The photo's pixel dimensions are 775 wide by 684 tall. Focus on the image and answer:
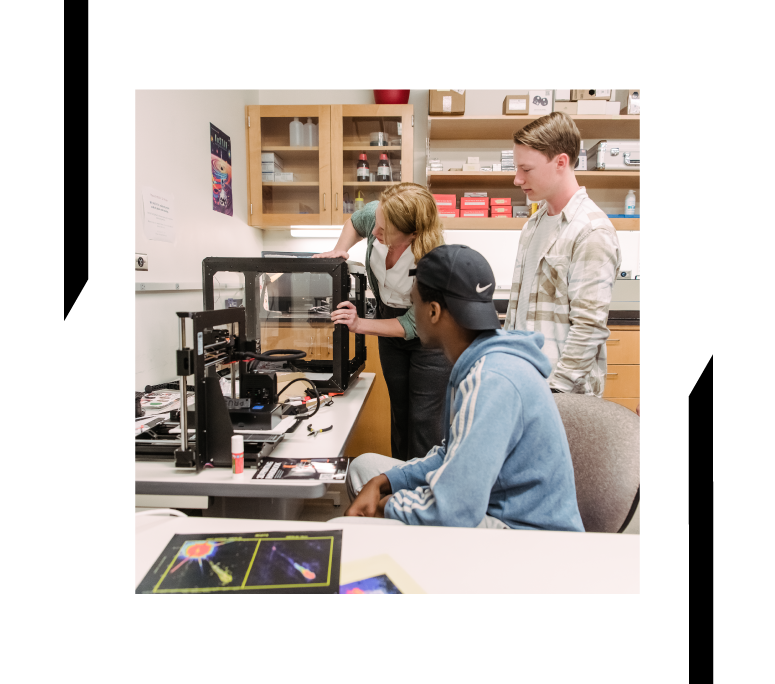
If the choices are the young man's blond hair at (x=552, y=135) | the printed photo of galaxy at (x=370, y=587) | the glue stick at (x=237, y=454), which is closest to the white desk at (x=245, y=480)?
the glue stick at (x=237, y=454)

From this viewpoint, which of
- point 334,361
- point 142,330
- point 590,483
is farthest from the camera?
point 142,330

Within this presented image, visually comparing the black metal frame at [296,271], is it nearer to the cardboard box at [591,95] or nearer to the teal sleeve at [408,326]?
the teal sleeve at [408,326]

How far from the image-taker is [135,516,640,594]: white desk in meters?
0.71

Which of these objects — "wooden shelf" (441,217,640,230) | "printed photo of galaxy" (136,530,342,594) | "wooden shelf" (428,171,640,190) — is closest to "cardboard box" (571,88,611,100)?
"wooden shelf" (428,171,640,190)

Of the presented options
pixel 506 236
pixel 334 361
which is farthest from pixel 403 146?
pixel 334 361

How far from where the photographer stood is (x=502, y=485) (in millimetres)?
890

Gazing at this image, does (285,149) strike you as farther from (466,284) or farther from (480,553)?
(480,553)

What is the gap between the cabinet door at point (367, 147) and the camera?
122 inches

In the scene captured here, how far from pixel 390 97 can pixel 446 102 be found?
374 mm

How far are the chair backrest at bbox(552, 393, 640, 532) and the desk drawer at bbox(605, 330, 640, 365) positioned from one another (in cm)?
169

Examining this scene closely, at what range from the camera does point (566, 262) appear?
4.56ft
